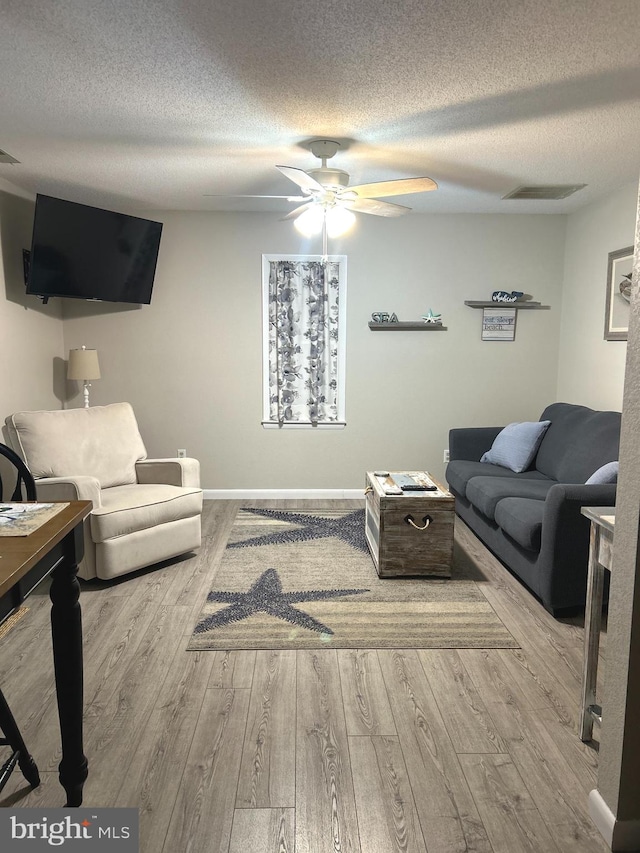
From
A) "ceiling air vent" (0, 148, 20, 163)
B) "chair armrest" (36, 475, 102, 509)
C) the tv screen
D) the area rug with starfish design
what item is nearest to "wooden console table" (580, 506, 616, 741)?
the area rug with starfish design

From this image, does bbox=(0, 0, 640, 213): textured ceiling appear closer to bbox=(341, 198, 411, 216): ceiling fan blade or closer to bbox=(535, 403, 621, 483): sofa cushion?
bbox=(341, 198, 411, 216): ceiling fan blade

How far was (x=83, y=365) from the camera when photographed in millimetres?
4754

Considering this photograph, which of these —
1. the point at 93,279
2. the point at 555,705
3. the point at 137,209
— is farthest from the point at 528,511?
the point at 137,209

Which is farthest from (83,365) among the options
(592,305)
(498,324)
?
(592,305)

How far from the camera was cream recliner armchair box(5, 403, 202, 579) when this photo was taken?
3.45 meters

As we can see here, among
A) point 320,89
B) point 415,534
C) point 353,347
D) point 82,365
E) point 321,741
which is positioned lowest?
point 321,741

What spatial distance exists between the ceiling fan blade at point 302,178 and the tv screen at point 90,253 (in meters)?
1.89

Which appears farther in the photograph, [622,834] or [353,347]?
[353,347]

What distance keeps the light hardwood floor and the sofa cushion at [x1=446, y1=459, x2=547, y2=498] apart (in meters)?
1.45

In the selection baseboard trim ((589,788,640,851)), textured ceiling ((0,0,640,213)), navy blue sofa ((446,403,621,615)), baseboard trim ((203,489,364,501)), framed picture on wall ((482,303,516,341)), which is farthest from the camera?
baseboard trim ((203,489,364,501))

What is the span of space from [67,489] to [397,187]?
2.46 metres

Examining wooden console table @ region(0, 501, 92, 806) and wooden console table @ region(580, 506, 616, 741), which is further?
wooden console table @ region(580, 506, 616, 741)

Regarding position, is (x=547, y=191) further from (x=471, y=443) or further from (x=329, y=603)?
(x=329, y=603)

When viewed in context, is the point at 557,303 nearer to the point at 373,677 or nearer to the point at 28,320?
the point at 373,677
